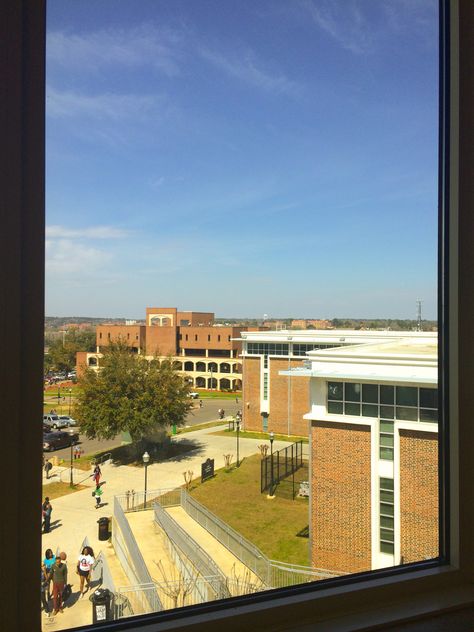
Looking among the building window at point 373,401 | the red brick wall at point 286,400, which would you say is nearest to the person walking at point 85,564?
the building window at point 373,401

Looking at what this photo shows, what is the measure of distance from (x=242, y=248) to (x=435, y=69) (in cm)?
77

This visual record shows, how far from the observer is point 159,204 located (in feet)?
4.37

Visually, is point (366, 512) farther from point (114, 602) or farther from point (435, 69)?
point (435, 69)

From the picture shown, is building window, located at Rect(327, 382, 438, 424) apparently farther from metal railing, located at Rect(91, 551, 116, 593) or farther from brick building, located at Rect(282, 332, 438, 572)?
metal railing, located at Rect(91, 551, 116, 593)

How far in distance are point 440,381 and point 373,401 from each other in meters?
2.73

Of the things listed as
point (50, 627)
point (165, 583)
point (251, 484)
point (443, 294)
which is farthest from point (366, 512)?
point (50, 627)

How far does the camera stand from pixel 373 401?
373cm

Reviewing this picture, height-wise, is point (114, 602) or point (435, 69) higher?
point (435, 69)

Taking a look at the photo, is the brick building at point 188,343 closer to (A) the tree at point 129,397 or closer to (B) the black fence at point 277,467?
(A) the tree at point 129,397

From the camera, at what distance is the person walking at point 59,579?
3.19 feet

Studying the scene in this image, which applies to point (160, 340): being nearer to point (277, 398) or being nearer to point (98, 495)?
point (98, 495)

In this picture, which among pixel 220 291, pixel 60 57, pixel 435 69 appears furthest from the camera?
pixel 220 291

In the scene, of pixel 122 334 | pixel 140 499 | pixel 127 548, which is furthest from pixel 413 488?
pixel 122 334

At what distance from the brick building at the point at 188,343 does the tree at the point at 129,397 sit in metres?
0.06
